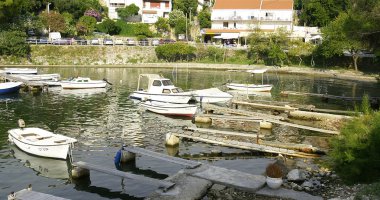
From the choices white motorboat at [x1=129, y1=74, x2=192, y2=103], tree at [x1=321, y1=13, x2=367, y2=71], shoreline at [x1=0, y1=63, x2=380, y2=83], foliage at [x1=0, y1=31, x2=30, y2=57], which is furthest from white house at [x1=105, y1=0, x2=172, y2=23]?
white motorboat at [x1=129, y1=74, x2=192, y2=103]

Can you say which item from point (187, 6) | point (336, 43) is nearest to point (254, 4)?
point (187, 6)

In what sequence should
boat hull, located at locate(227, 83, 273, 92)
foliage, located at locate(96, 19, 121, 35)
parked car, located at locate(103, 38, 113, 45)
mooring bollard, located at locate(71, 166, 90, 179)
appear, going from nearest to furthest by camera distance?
mooring bollard, located at locate(71, 166, 90, 179) → boat hull, located at locate(227, 83, 273, 92) → parked car, located at locate(103, 38, 113, 45) → foliage, located at locate(96, 19, 121, 35)

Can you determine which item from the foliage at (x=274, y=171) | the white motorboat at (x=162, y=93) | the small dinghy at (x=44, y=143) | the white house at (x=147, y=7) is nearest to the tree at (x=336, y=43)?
the white motorboat at (x=162, y=93)

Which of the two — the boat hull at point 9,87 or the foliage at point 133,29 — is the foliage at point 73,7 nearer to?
the foliage at point 133,29

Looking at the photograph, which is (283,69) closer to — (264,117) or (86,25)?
(264,117)

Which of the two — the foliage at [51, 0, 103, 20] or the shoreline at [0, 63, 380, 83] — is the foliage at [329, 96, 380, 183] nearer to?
the shoreline at [0, 63, 380, 83]

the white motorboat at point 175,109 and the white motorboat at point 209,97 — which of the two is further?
the white motorboat at point 209,97

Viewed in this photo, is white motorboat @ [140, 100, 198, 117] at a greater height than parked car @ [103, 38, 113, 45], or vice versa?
parked car @ [103, 38, 113, 45]

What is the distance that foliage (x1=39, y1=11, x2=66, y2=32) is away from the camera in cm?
8394

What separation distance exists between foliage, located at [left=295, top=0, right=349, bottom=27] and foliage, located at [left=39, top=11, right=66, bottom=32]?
56.7 m

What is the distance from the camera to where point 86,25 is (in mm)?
89688

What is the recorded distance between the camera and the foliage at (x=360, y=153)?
19047 mm

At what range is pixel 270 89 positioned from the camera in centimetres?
5366

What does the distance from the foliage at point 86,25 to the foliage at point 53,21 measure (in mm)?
3552
